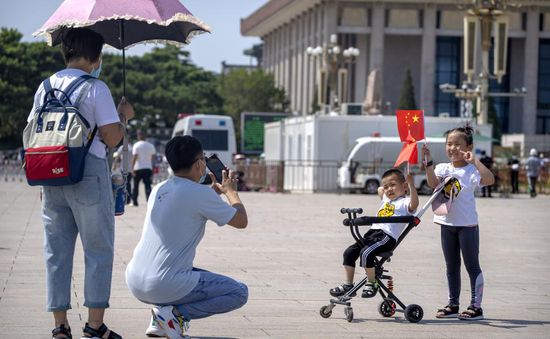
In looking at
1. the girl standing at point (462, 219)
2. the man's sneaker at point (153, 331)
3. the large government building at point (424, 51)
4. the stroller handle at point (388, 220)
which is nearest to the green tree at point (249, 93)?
the large government building at point (424, 51)

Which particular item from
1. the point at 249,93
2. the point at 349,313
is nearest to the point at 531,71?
the point at 249,93

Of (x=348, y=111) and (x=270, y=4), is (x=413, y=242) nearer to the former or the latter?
(x=348, y=111)

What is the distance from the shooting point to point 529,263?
14180 millimetres

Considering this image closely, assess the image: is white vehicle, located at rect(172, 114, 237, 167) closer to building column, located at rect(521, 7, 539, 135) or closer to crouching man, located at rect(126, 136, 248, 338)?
crouching man, located at rect(126, 136, 248, 338)

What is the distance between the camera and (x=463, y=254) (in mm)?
9172

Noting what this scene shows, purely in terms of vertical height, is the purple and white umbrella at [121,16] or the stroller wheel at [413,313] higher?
the purple and white umbrella at [121,16]

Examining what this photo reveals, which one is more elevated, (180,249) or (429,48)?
(429,48)

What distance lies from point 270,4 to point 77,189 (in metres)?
98.3

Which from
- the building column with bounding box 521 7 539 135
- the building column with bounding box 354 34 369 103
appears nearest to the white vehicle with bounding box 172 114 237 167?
the building column with bounding box 354 34 369 103

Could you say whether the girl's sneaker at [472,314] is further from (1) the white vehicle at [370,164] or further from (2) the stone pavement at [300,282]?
(1) the white vehicle at [370,164]

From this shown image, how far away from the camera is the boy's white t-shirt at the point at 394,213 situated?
349 inches

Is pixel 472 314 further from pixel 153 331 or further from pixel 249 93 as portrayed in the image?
pixel 249 93

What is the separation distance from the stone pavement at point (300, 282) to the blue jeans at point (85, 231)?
640 millimetres

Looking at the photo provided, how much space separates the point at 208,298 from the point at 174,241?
0.38 metres
